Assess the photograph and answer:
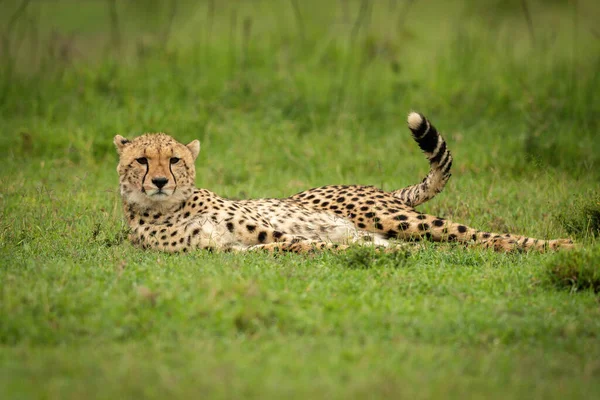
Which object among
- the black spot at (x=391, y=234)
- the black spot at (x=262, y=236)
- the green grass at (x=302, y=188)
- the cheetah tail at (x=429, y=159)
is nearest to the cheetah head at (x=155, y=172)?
the green grass at (x=302, y=188)

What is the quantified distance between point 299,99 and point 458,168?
6.38ft

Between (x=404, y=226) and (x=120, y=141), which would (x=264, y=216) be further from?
(x=120, y=141)

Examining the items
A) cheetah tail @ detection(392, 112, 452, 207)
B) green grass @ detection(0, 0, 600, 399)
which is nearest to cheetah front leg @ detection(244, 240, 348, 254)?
green grass @ detection(0, 0, 600, 399)

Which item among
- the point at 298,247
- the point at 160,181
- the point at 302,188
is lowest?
the point at 298,247

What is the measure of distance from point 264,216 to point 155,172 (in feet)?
2.43

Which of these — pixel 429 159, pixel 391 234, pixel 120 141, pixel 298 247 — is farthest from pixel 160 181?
pixel 429 159

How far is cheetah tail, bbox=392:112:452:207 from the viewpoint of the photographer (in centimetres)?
537

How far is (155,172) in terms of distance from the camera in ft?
16.8

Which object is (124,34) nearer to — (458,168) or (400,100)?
(400,100)

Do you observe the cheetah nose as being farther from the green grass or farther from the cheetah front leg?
the cheetah front leg

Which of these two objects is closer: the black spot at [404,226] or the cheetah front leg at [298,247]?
the cheetah front leg at [298,247]

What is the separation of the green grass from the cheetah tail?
40 centimetres

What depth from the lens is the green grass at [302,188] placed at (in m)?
3.12

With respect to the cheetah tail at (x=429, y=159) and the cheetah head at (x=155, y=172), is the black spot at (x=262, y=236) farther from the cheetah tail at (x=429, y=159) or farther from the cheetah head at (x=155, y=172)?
the cheetah tail at (x=429, y=159)
